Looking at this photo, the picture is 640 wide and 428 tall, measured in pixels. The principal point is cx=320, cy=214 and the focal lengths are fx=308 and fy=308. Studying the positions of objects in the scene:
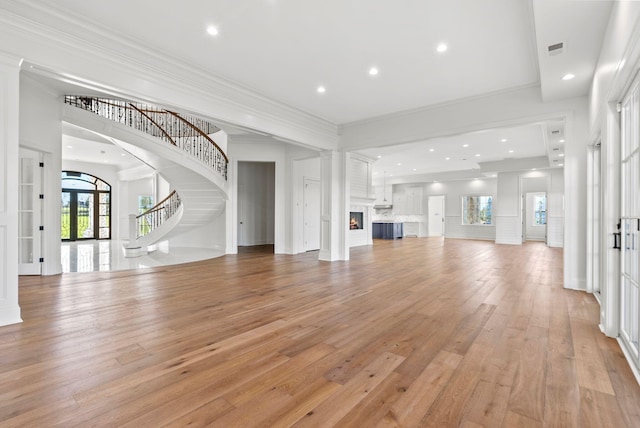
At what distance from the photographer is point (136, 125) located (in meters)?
8.23

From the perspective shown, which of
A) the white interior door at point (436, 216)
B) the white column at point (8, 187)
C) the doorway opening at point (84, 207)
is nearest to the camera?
the white column at point (8, 187)

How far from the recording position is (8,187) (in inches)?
119

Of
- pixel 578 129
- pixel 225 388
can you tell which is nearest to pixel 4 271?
pixel 225 388

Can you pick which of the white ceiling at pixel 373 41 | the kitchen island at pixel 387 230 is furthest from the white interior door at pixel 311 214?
the kitchen island at pixel 387 230

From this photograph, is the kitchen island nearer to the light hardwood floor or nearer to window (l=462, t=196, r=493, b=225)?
window (l=462, t=196, r=493, b=225)

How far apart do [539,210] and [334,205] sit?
1085cm

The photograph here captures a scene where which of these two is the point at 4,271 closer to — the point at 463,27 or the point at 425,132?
the point at 463,27

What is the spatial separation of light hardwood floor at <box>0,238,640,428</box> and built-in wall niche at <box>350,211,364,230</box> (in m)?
6.04

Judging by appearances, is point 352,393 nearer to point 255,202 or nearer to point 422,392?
point 422,392

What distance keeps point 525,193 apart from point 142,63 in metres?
14.4

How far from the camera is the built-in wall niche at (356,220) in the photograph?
10531 millimetres

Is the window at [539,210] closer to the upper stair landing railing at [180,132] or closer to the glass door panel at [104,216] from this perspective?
the upper stair landing railing at [180,132]

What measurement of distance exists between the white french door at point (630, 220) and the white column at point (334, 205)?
17.2ft

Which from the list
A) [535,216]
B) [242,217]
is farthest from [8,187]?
[535,216]
